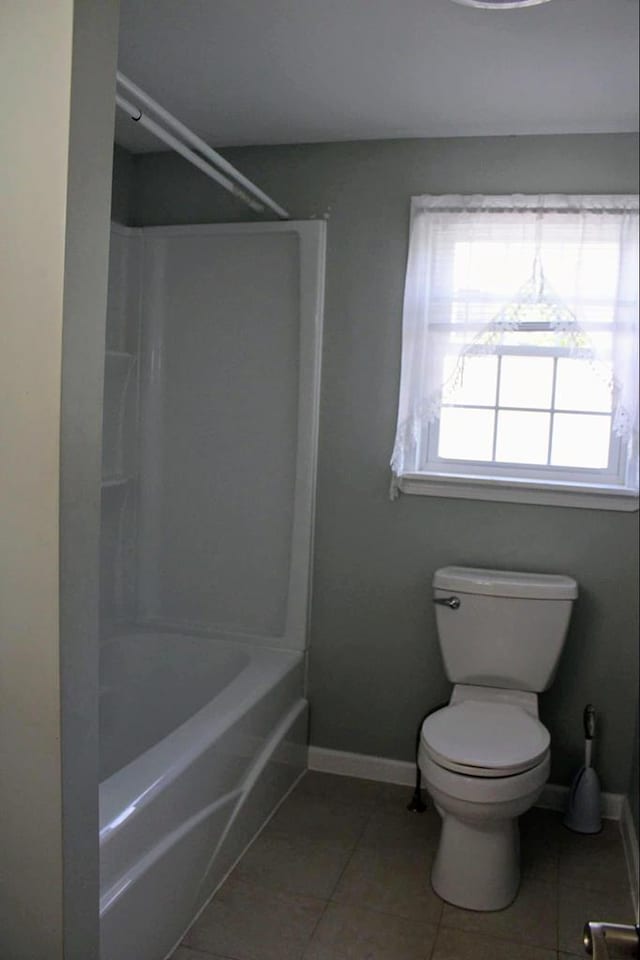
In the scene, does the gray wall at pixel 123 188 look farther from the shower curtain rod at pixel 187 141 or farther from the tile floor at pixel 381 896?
the tile floor at pixel 381 896

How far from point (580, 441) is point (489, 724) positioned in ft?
3.35

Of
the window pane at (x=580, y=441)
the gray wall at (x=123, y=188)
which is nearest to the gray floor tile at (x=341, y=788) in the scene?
the window pane at (x=580, y=441)

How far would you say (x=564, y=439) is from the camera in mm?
2799

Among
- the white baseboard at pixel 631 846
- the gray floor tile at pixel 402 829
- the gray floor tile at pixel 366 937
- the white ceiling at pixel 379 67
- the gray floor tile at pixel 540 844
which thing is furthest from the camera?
the gray floor tile at pixel 402 829

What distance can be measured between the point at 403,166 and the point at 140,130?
92 cm

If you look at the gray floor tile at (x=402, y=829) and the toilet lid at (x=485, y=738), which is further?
the gray floor tile at (x=402, y=829)

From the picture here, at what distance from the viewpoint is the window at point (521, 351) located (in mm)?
2621

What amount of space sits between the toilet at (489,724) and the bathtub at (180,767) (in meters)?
0.56

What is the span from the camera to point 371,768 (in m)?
3.02

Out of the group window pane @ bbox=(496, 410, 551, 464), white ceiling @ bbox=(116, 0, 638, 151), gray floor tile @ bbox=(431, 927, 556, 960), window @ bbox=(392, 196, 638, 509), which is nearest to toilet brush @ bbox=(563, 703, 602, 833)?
gray floor tile @ bbox=(431, 927, 556, 960)

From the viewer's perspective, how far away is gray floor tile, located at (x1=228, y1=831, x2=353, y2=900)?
2.34 meters

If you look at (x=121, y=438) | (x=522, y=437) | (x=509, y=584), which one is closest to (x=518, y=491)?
(x=522, y=437)

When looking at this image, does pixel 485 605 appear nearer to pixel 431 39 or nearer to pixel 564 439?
pixel 564 439

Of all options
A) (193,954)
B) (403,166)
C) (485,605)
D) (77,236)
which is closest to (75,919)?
(193,954)
